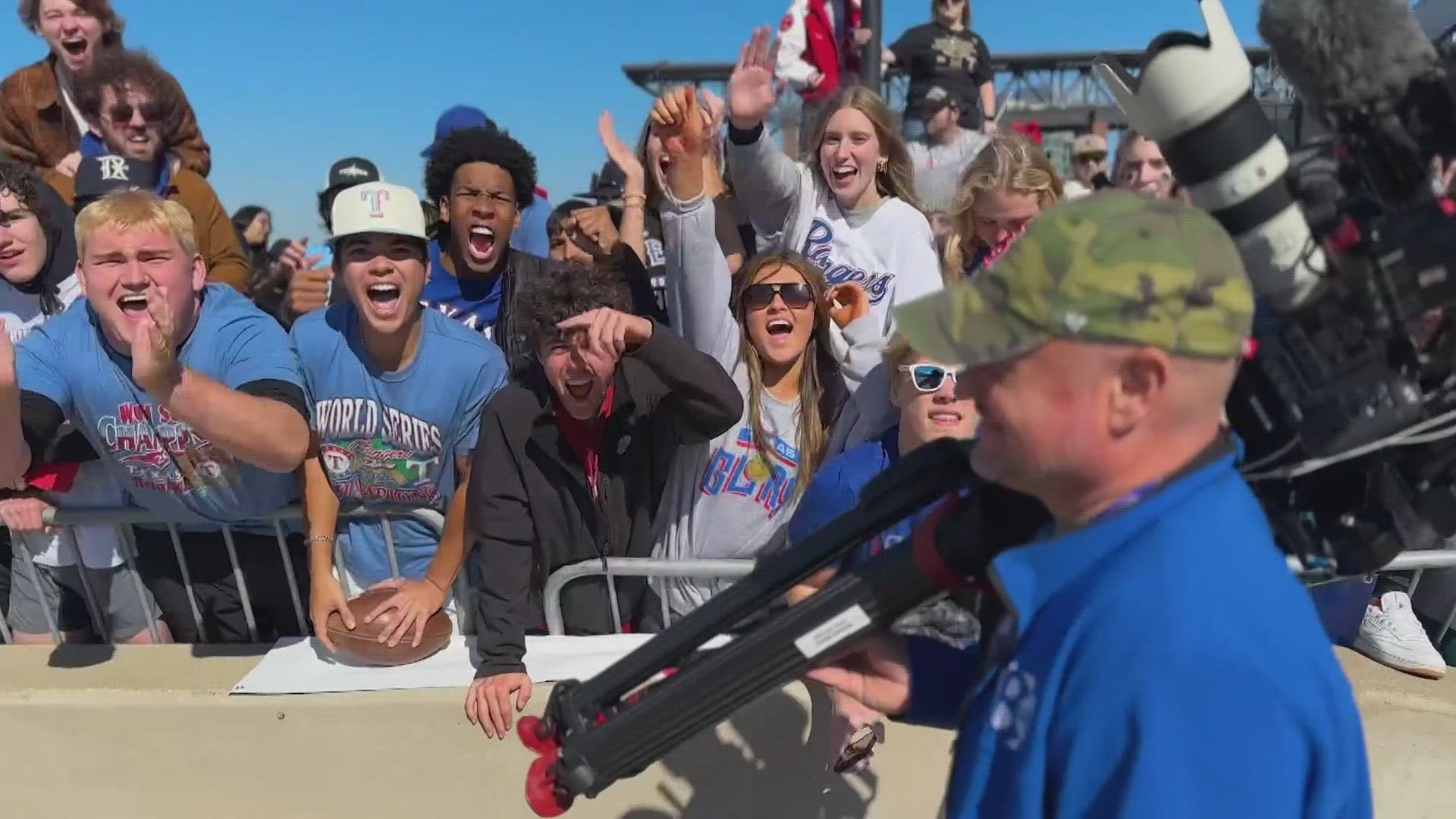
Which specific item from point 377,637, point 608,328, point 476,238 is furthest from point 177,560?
point 608,328

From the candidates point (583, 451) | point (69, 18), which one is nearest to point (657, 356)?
point (583, 451)

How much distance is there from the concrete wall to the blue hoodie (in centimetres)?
157

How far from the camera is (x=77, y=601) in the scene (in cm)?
306

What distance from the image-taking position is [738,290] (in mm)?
2848

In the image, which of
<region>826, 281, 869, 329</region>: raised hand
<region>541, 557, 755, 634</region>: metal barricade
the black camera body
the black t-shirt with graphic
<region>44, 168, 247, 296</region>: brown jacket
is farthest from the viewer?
the black t-shirt with graphic

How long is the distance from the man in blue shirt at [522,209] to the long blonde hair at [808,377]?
4.48 feet

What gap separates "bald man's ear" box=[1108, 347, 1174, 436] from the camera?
1007 mm

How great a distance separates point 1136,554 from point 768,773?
1.88 m

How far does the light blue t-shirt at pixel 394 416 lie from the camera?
2.66 metres

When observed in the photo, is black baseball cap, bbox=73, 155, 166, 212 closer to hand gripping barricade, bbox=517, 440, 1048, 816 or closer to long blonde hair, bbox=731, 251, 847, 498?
long blonde hair, bbox=731, 251, 847, 498

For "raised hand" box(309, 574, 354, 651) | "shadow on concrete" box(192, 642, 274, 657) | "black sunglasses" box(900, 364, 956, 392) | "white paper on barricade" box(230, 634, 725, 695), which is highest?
"black sunglasses" box(900, 364, 956, 392)

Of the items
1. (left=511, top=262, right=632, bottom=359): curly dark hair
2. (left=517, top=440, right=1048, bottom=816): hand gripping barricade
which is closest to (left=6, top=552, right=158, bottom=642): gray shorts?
(left=511, top=262, right=632, bottom=359): curly dark hair

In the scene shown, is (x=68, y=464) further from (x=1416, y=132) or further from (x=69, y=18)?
(x=1416, y=132)

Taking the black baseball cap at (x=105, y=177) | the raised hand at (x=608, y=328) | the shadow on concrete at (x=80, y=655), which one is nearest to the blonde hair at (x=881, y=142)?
the raised hand at (x=608, y=328)
